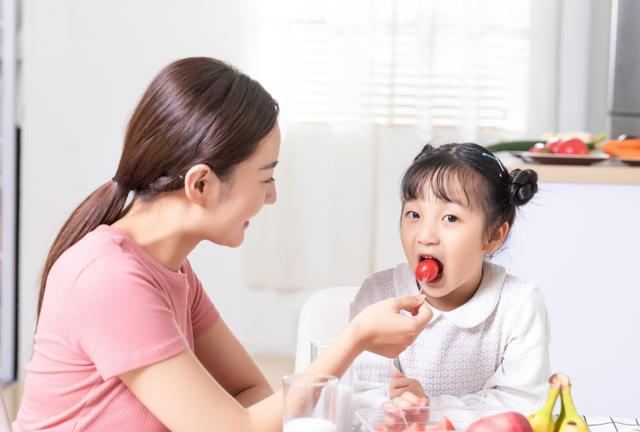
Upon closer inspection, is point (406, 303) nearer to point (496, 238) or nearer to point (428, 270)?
point (428, 270)

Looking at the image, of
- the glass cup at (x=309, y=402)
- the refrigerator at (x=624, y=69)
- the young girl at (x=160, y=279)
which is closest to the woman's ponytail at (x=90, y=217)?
the young girl at (x=160, y=279)

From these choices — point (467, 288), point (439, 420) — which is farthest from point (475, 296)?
point (439, 420)

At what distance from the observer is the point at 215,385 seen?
3.53 ft

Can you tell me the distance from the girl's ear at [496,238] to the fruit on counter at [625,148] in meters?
0.70

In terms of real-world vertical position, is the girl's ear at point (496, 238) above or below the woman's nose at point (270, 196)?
below

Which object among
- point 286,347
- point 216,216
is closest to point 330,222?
point 286,347

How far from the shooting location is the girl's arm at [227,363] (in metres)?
1.40

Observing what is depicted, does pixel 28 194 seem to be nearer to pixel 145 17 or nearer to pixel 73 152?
pixel 73 152

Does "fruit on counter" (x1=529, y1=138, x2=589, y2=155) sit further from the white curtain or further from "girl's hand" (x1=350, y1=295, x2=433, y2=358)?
the white curtain

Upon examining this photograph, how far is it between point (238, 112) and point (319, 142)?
253cm

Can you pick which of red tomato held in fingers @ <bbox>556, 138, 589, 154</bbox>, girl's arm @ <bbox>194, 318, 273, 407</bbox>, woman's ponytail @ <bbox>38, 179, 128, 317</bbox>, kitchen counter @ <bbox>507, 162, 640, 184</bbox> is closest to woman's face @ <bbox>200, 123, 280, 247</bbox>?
woman's ponytail @ <bbox>38, 179, 128, 317</bbox>

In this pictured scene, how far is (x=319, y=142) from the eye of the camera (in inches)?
144

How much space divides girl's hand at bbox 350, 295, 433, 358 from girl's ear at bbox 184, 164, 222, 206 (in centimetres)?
23

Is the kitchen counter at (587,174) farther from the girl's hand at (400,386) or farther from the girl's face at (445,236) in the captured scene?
the girl's hand at (400,386)
